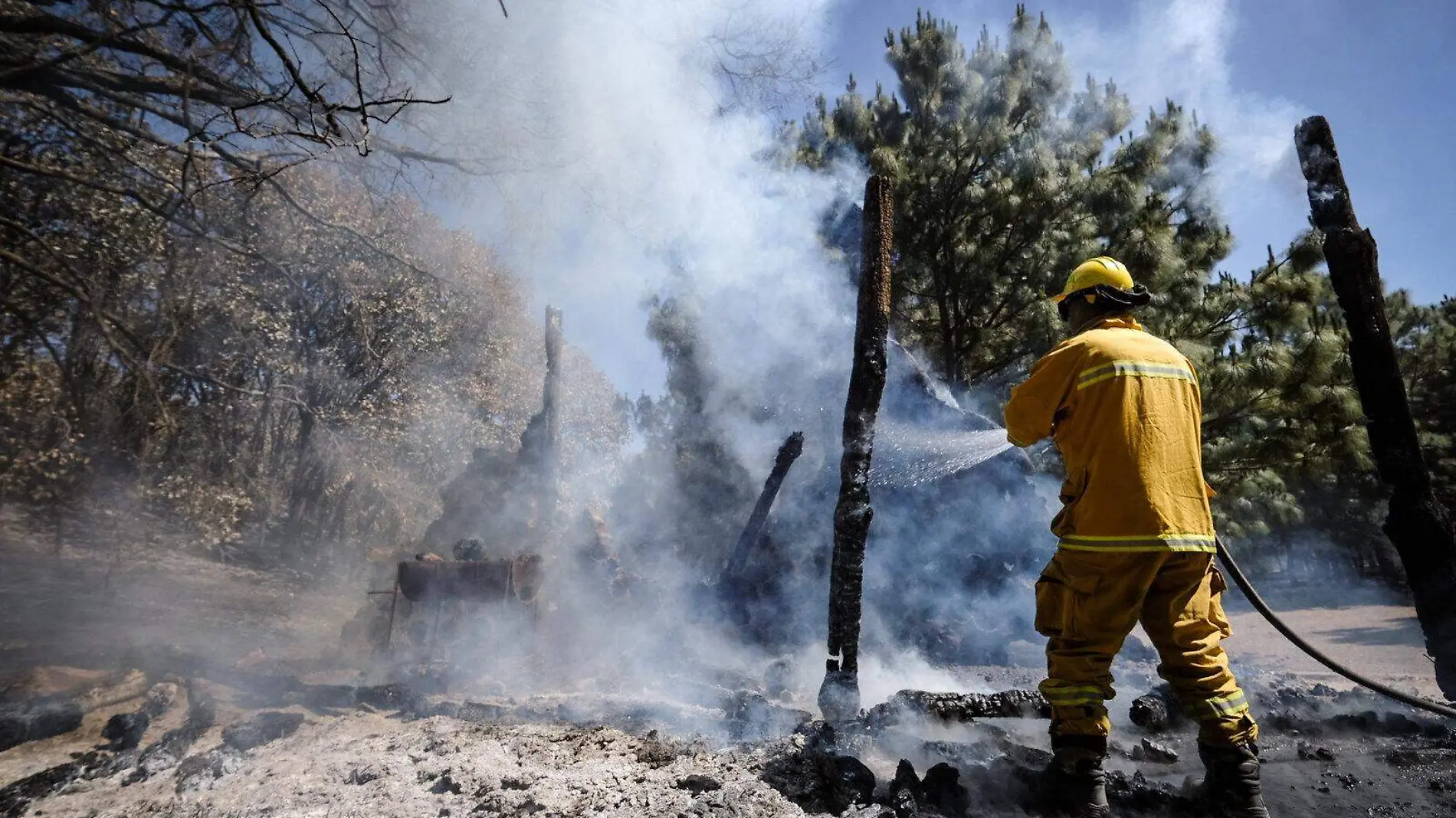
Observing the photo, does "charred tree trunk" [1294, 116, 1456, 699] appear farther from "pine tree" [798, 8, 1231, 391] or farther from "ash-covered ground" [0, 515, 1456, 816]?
"pine tree" [798, 8, 1231, 391]

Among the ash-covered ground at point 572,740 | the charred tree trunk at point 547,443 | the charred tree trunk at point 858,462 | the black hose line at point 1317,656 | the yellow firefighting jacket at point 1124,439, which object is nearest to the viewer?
the yellow firefighting jacket at point 1124,439

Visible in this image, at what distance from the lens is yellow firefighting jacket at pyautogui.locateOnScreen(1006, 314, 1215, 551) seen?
261 cm

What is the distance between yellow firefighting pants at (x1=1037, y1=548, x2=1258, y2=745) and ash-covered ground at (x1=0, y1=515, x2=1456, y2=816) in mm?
620

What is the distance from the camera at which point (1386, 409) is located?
4.64 meters

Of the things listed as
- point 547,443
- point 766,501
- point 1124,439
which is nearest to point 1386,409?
point 1124,439

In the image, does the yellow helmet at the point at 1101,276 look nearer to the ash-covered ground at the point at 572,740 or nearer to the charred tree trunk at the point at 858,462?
the charred tree trunk at the point at 858,462

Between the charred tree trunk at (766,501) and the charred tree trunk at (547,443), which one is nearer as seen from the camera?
the charred tree trunk at (766,501)

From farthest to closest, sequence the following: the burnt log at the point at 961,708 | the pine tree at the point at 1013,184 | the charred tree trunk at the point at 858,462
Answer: the pine tree at the point at 1013,184 → the charred tree trunk at the point at 858,462 → the burnt log at the point at 961,708

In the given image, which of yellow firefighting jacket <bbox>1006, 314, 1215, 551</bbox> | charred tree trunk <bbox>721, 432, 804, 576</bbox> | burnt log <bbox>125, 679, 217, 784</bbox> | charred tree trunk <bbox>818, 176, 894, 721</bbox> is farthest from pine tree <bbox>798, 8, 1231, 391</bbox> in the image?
burnt log <bbox>125, 679, 217, 784</bbox>

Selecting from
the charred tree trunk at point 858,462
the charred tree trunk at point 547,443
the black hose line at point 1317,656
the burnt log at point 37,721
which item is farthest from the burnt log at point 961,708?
the charred tree trunk at point 547,443

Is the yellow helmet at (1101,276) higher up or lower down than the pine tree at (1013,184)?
lower down

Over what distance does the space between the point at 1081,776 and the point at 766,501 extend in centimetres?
512

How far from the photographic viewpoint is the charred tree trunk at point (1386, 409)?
14.7 feet

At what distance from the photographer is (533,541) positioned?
11.8 m
